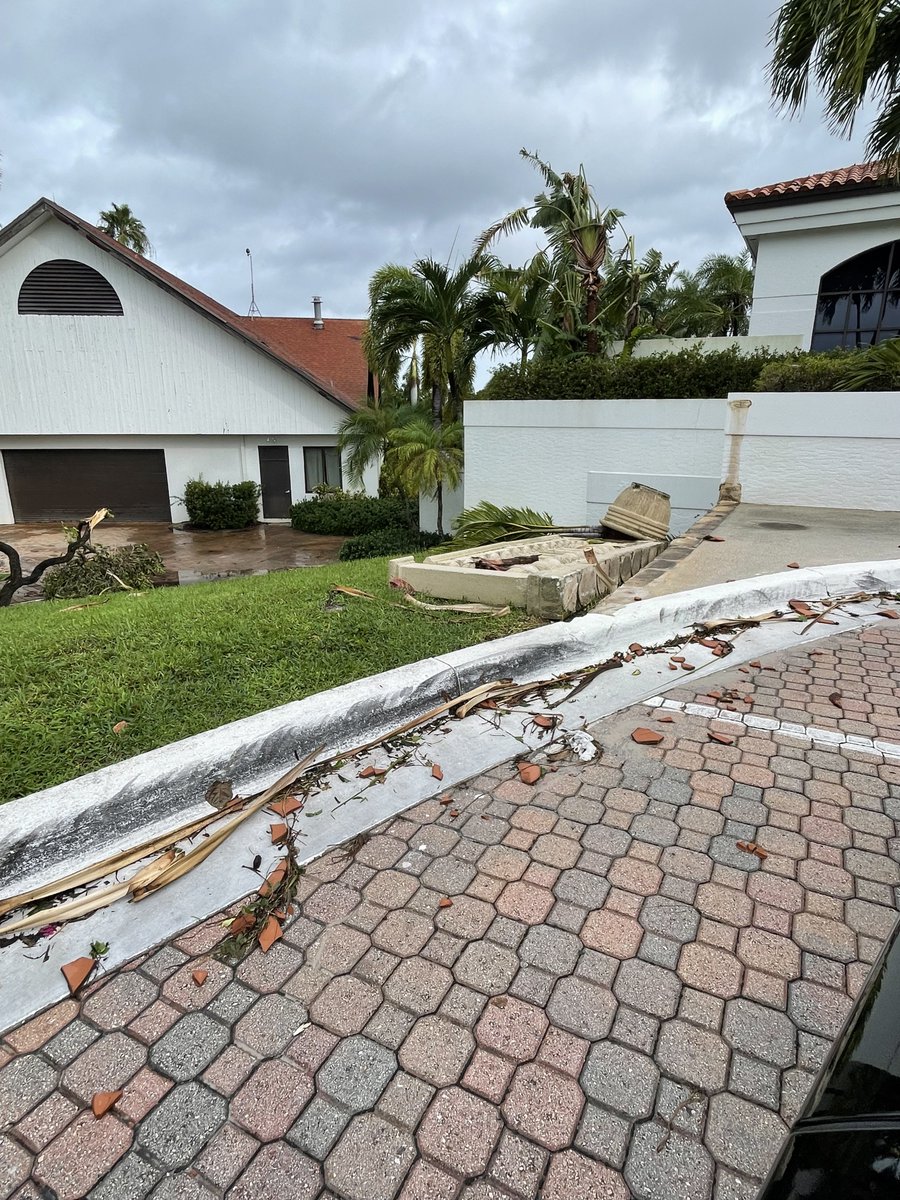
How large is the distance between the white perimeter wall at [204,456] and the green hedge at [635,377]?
9.81m

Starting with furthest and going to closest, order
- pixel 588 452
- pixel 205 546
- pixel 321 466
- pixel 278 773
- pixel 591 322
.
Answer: pixel 321 466, pixel 205 546, pixel 591 322, pixel 588 452, pixel 278 773

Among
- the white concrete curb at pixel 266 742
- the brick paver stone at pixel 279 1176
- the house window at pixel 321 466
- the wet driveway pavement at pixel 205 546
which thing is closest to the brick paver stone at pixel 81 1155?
the brick paver stone at pixel 279 1176

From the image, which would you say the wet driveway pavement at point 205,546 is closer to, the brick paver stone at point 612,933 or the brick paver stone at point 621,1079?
the brick paver stone at point 612,933

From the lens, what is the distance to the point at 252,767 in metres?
2.90

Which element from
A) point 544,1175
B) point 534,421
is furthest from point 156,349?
point 544,1175

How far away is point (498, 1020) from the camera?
5.85 ft

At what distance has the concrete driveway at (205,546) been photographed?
Answer: 14.9 m

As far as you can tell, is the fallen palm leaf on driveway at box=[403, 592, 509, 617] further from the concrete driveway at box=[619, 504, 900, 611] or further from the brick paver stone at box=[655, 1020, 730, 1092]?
the brick paver stone at box=[655, 1020, 730, 1092]

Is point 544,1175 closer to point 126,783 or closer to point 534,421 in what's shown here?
point 126,783

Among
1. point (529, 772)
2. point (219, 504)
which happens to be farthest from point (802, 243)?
point (219, 504)

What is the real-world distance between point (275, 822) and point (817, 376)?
9797 mm

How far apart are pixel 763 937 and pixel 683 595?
3192 mm

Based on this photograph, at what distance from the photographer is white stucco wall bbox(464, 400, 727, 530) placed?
10570 millimetres

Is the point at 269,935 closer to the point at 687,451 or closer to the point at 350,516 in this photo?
the point at 687,451
